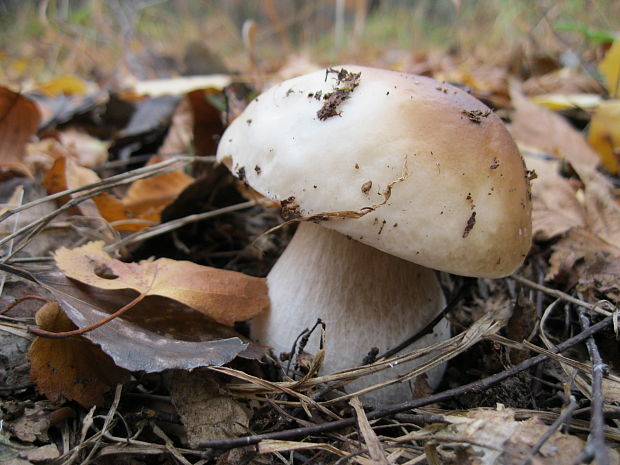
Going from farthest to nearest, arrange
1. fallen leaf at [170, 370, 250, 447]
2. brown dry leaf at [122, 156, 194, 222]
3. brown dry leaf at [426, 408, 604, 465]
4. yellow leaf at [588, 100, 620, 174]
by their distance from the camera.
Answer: yellow leaf at [588, 100, 620, 174] < brown dry leaf at [122, 156, 194, 222] < fallen leaf at [170, 370, 250, 447] < brown dry leaf at [426, 408, 604, 465]

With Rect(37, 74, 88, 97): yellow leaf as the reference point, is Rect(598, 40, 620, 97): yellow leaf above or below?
above

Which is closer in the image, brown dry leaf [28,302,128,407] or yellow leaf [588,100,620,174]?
brown dry leaf [28,302,128,407]

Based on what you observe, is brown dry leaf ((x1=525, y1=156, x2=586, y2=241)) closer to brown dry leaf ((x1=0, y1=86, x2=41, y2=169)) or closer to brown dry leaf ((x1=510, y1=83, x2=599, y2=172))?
brown dry leaf ((x1=510, y1=83, x2=599, y2=172))

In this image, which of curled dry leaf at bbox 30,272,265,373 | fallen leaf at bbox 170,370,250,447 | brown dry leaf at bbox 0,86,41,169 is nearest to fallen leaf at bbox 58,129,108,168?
brown dry leaf at bbox 0,86,41,169

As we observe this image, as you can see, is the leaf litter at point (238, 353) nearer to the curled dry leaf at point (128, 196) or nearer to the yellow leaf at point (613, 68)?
the curled dry leaf at point (128, 196)

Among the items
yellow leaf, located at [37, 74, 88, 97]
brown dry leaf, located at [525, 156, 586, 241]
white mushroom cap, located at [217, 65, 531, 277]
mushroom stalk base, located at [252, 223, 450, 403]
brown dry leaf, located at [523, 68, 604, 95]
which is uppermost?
white mushroom cap, located at [217, 65, 531, 277]

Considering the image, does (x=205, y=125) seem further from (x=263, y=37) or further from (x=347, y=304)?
(x=263, y=37)
